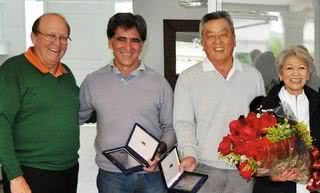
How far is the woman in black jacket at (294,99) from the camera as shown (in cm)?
216

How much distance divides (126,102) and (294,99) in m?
0.81

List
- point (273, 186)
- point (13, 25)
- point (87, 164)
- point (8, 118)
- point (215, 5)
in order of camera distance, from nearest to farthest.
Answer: point (8, 118)
point (273, 186)
point (215, 5)
point (87, 164)
point (13, 25)

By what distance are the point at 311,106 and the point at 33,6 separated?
14.3 feet

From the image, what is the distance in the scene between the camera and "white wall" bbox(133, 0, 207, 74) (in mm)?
5242

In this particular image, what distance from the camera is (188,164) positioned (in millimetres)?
2129

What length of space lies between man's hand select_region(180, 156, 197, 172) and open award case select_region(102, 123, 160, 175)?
144mm

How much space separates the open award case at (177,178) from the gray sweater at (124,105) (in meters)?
0.19

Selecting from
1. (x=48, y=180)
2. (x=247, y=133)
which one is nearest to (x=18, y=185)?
(x=48, y=180)

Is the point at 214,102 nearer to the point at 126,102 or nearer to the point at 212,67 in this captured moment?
the point at 212,67

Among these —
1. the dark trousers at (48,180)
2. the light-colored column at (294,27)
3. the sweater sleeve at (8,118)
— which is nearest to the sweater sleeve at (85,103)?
the dark trousers at (48,180)

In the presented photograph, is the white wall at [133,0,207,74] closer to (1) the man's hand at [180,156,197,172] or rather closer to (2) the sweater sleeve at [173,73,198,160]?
(2) the sweater sleeve at [173,73,198,160]

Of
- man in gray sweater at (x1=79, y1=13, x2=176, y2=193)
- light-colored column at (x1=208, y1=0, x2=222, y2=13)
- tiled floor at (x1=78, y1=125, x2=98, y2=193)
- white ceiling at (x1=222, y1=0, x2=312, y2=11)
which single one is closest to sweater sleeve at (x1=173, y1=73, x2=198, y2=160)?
man in gray sweater at (x1=79, y1=13, x2=176, y2=193)

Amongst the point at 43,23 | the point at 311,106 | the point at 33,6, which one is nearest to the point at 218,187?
the point at 311,106

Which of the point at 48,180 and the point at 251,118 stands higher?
the point at 251,118
